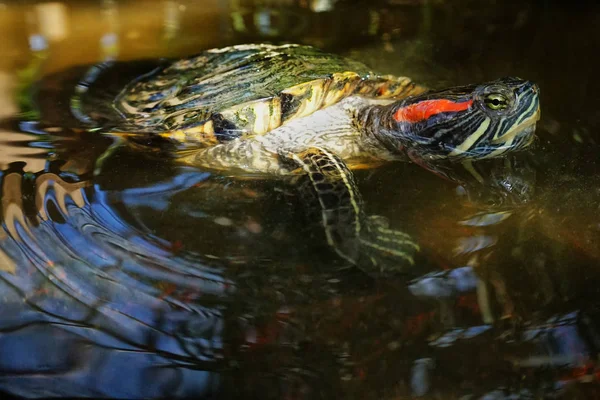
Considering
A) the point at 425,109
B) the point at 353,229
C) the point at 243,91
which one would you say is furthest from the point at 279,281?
the point at 425,109

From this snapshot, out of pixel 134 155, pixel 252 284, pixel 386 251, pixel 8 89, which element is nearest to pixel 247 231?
pixel 252 284

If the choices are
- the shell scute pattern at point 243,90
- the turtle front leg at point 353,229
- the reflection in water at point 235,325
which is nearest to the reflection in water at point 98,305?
the reflection in water at point 235,325

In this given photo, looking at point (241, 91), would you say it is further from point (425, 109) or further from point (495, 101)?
point (495, 101)

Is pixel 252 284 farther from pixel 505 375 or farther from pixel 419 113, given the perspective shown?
pixel 419 113

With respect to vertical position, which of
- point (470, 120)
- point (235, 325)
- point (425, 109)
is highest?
point (425, 109)

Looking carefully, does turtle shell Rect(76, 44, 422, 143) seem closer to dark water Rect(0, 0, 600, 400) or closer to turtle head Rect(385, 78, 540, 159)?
dark water Rect(0, 0, 600, 400)

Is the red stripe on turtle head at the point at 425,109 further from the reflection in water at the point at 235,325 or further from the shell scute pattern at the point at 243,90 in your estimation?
the reflection in water at the point at 235,325
